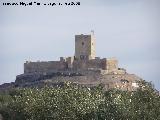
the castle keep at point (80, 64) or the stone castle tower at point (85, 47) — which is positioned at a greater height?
the stone castle tower at point (85, 47)

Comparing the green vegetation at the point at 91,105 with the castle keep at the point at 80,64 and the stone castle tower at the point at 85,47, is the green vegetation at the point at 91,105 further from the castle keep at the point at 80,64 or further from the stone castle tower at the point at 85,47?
the stone castle tower at the point at 85,47

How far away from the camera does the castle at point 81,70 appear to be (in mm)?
129500

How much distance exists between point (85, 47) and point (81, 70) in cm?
701

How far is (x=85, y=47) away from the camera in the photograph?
14050cm

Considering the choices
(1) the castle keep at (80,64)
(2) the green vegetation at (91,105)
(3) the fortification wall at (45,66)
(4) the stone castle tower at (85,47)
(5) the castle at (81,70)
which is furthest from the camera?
(4) the stone castle tower at (85,47)

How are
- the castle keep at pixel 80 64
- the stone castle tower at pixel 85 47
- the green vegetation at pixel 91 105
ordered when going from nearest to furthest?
the green vegetation at pixel 91 105 < the castle keep at pixel 80 64 < the stone castle tower at pixel 85 47

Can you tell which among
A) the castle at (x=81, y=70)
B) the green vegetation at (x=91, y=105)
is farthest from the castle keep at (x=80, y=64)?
the green vegetation at (x=91, y=105)

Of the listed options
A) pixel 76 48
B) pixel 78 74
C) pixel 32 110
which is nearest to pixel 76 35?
pixel 76 48

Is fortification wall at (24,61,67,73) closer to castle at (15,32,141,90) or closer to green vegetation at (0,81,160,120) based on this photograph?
castle at (15,32,141,90)

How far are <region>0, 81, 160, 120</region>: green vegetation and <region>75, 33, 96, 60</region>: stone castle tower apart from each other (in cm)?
7936

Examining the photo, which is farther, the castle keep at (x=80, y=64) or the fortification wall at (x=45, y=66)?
the fortification wall at (x=45, y=66)

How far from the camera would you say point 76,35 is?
5650 inches

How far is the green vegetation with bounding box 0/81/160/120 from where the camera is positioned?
48625mm

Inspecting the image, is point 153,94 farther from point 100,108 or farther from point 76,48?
point 76,48
